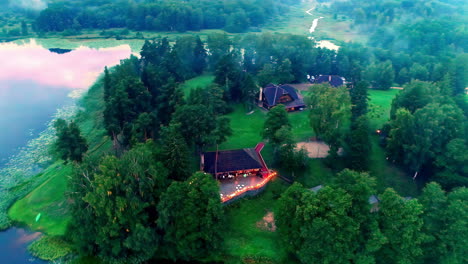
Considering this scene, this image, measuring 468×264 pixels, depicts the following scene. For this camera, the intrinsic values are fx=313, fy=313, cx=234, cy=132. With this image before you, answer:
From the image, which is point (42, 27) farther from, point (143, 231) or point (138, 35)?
point (143, 231)

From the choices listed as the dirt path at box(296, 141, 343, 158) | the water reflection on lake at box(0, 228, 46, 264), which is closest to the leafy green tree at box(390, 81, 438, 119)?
the dirt path at box(296, 141, 343, 158)

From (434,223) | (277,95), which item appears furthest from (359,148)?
(277,95)

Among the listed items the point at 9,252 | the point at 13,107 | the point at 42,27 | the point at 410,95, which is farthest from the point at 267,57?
the point at 42,27

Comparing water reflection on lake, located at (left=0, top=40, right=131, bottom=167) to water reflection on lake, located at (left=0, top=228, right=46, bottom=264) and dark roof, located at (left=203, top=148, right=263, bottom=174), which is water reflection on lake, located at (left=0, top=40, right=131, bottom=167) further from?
dark roof, located at (left=203, top=148, right=263, bottom=174)

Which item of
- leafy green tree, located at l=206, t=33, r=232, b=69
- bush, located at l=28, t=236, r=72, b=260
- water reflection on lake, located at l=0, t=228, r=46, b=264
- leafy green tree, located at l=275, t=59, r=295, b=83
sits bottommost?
water reflection on lake, located at l=0, t=228, r=46, b=264

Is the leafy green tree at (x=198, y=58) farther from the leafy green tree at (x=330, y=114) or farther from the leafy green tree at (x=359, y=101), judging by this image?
the leafy green tree at (x=359, y=101)

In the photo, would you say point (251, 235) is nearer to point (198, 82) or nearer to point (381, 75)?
point (198, 82)

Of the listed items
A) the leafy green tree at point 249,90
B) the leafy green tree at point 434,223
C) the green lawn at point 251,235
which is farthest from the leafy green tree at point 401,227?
the leafy green tree at point 249,90
